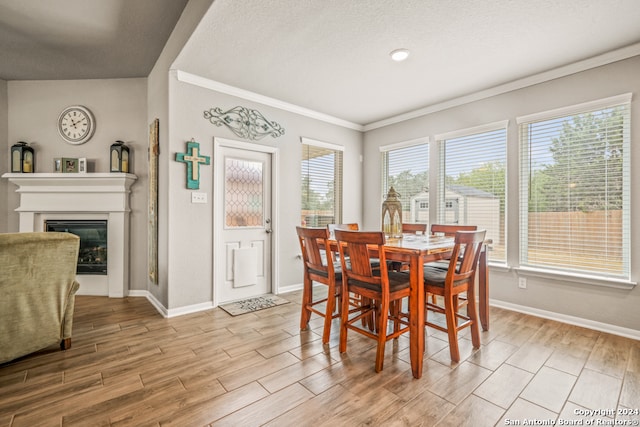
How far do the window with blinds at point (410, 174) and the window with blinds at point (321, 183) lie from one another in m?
0.76

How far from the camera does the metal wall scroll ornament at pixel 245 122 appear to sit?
3.48 meters

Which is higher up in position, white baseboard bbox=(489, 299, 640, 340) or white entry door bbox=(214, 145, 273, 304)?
white entry door bbox=(214, 145, 273, 304)

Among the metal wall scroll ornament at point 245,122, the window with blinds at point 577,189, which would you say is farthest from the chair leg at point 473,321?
the metal wall scroll ornament at point 245,122

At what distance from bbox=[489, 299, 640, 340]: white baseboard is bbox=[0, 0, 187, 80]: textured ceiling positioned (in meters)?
4.39

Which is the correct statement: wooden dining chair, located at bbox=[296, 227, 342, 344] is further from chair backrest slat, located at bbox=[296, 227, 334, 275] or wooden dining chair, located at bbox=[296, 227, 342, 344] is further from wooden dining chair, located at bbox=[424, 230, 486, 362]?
wooden dining chair, located at bbox=[424, 230, 486, 362]

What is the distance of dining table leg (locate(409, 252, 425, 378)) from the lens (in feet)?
6.49

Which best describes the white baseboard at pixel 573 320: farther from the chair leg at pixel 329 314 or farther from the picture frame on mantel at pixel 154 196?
the picture frame on mantel at pixel 154 196

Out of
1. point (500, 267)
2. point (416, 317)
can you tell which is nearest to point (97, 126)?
point (416, 317)

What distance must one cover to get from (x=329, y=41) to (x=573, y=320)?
347 centimetres

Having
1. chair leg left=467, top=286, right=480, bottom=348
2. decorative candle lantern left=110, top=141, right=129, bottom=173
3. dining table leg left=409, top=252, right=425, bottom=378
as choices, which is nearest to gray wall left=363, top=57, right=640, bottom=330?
chair leg left=467, top=286, right=480, bottom=348

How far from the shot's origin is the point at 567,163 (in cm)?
303

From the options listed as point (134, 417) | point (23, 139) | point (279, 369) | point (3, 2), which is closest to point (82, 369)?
point (134, 417)

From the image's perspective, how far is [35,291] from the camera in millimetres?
2150

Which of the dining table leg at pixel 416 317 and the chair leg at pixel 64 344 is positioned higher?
the dining table leg at pixel 416 317
